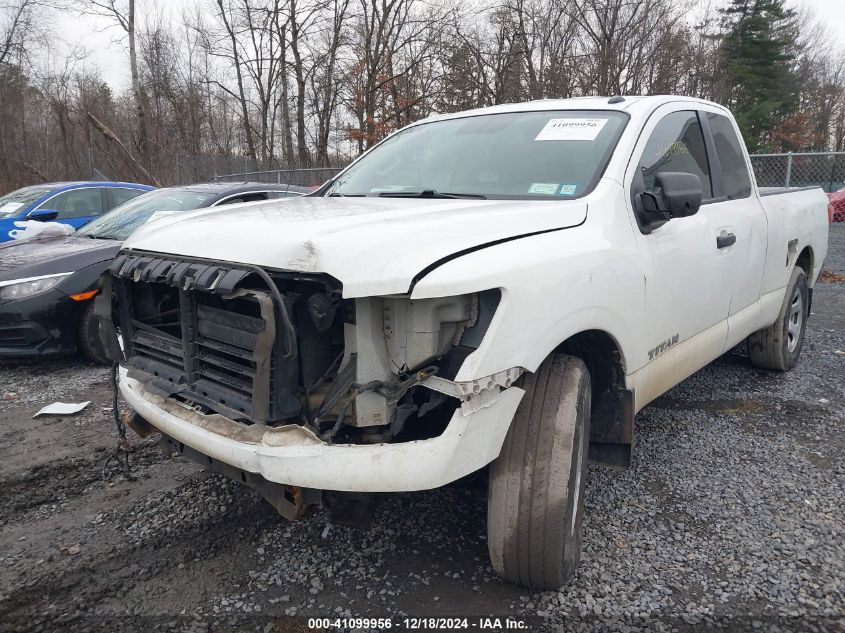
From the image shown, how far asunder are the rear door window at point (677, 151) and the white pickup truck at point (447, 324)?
0.03 m

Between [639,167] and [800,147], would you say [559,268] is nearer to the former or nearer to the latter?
[639,167]

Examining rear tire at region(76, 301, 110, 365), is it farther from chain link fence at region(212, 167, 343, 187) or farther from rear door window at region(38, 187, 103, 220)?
chain link fence at region(212, 167, 343, 187)

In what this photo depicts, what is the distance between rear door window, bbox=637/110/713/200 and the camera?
3.11m

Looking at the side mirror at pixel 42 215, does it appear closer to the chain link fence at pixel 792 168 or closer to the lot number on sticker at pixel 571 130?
the lot number on sticker at pixel 571 130

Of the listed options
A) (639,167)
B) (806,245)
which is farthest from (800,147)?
(639,167)

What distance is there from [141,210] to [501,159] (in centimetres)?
449

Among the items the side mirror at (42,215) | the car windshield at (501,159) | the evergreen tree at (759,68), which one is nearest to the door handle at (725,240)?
the car windshield at (501,159)

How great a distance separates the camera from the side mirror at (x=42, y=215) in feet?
22.4

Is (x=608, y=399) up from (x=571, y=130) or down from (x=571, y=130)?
down

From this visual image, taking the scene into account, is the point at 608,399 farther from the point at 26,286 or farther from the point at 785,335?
the point at 26,286

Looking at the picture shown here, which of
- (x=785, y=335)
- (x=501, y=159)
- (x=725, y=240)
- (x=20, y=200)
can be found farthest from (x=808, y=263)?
(x=20, y=200)

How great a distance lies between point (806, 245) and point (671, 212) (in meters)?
2.91

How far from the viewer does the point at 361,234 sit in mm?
2074

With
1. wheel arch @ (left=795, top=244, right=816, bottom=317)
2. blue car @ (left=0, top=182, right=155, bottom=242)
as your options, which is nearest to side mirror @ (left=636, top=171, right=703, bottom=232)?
wheel arch @ (left=795, top=244, right=816, bottom=317)
